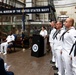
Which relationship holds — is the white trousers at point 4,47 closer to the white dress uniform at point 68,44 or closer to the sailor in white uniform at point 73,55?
the white dress uniform at point 68,44

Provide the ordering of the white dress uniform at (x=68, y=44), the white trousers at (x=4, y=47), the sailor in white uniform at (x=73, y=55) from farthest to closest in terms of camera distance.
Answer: the white trousers at (x=4, y=47) → the white dress uniform at (x=68, y=44) → the sailor in white uniform at (x=73, y=55)

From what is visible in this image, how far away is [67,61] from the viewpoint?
3.77 m

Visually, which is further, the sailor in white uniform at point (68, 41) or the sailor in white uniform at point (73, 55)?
the sailor in white uniform at point (68, 41)

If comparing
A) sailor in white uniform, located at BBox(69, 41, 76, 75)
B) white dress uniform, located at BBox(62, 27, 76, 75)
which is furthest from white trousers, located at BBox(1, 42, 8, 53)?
sailor in white uniform, located at BBox(69, 41, 76, 75)

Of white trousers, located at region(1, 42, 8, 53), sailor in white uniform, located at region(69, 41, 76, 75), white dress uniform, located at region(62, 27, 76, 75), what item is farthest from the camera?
white trousers, located at region(1, 42, 8, 53)

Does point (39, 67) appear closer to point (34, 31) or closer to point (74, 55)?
point (74, 55)

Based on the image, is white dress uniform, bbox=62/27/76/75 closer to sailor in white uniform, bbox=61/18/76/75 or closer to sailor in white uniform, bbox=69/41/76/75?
sailor in white uniform, bbox=61/18/76/75

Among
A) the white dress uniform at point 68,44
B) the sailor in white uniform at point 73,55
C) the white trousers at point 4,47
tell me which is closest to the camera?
the sailor in white uniform at point 73,55

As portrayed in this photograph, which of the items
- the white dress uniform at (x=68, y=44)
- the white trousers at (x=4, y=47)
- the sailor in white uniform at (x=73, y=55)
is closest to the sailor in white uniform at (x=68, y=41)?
the white dress uniform at (x=68, y=44)

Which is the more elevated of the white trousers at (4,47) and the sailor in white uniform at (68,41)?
the sailor in white uniform at (68,41)

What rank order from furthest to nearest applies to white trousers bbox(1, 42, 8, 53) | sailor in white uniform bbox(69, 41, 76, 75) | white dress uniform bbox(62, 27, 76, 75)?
white trousers bbox(1, 42, 8, 53), white dress uniform bbox(62, 27, 76, 75), sailor in white uniform bbox(69, 41, 76, 75)

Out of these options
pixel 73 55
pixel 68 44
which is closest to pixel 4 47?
pixel 68 44

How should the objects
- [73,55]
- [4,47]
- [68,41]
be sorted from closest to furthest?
[73,55] → [68,41] → [4,47]

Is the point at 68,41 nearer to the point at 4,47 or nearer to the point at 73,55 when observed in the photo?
the point at 73,55
